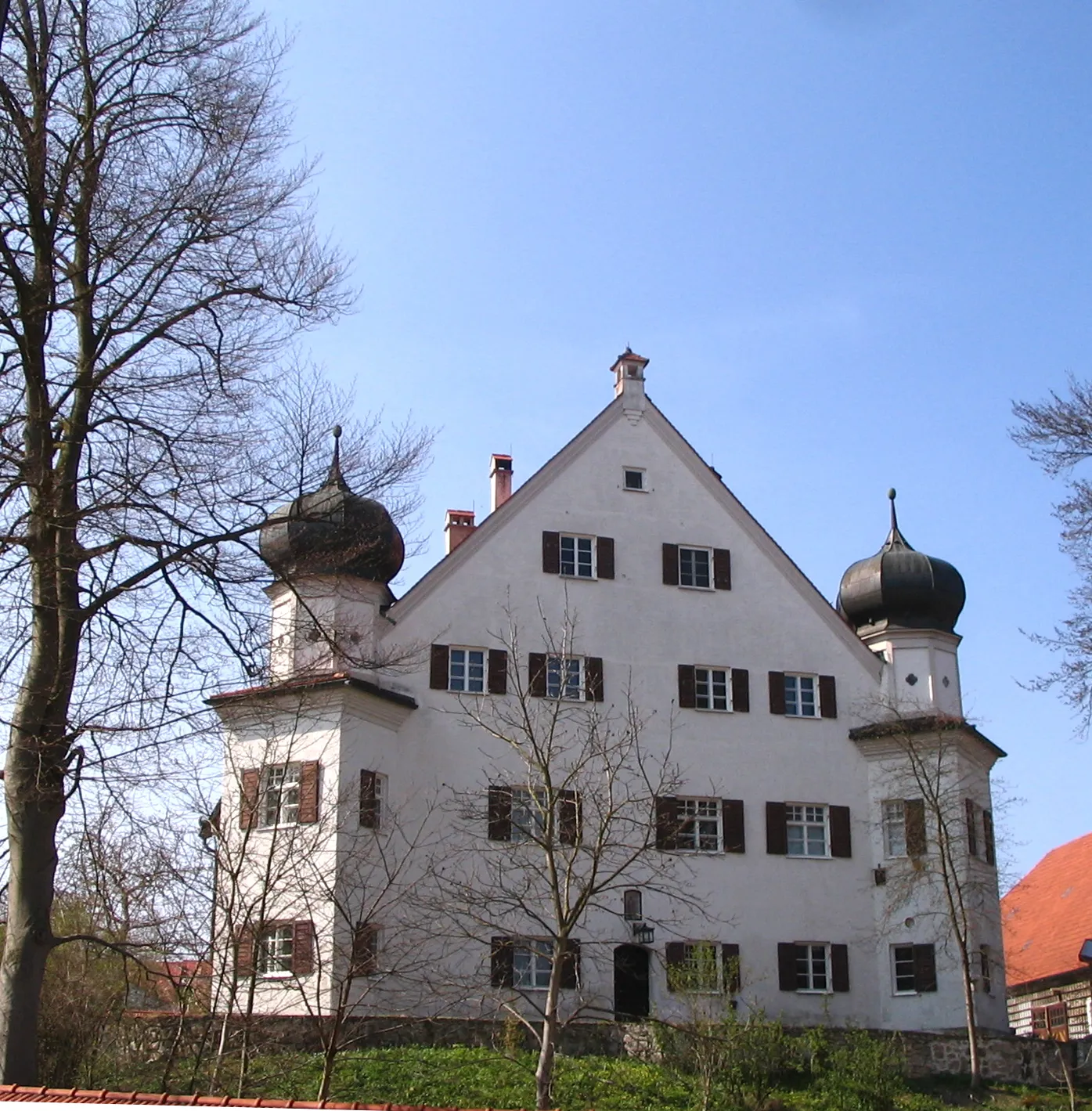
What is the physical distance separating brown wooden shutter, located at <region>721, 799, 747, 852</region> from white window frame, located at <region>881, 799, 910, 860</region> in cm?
329

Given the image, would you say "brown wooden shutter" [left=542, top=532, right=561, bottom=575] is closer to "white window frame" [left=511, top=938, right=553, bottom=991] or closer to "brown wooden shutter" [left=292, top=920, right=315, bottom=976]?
"white window frame" [left=511, top=938, right=553, bottom=991]

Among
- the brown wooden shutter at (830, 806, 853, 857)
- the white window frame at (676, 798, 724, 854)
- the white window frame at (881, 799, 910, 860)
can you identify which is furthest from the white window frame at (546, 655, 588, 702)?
the white window frame at (881, 799, 910, 860)

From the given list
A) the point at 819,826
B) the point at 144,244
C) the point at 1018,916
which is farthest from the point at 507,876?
the point at 1018,916

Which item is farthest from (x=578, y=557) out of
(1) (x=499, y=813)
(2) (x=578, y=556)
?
(1) (x=499, y=813)

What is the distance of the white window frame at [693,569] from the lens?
1373 inches

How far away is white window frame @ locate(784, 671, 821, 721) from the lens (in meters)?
34.7

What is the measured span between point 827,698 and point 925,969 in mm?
6149

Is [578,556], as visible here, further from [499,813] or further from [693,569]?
[499,813]

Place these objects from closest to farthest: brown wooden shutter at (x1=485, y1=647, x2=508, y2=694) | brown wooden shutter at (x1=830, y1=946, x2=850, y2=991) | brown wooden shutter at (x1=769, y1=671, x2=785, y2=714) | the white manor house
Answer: the white manor house
brown wooden shutter at (x1=485, y1=647, x2=508, y2=694)
brown wooden shutter at (x1=830, y1=946, x2=850, y2=991)
brown wooden shutter at (x1=769, y1=671, x2=785, y2=714)

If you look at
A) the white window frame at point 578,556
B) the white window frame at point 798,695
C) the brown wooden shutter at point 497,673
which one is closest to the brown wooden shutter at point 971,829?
the white window frame at point 798,695

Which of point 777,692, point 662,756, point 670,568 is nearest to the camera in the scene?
point 662,756

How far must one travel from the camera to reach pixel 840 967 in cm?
3297

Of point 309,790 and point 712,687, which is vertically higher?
point 712,687

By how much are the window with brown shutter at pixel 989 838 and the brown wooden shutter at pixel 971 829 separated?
1.71 feet
